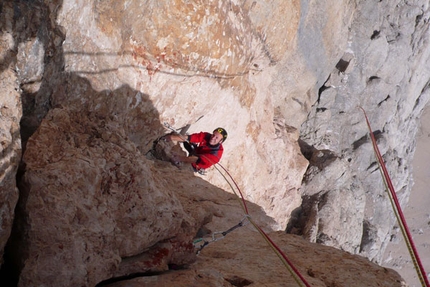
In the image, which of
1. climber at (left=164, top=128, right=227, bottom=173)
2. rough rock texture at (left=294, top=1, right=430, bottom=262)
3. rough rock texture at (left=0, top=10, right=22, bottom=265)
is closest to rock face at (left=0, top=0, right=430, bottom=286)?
rough rock texture at (left=0, top=10, right=22, bottom=265)

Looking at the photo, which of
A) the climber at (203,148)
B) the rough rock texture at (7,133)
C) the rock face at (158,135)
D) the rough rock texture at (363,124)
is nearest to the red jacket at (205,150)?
the climber at (203,148)

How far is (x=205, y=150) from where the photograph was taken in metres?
7.05

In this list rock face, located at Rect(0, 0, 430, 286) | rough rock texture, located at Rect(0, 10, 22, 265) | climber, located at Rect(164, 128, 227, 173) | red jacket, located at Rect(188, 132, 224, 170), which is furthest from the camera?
red jacket, located at Rect(188, 132, 224, 170)

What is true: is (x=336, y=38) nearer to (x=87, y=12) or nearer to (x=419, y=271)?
(x=87, y=12)

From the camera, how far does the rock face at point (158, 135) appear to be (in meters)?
2.95

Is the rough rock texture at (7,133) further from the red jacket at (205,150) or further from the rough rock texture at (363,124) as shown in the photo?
the rough rock texture at (363,124)

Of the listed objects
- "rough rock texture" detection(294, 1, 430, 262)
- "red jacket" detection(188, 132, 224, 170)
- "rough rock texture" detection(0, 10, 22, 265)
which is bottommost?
"rough rock texture" detection(0, 10, 22, 265)

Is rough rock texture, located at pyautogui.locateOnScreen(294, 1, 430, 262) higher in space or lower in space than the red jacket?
higher

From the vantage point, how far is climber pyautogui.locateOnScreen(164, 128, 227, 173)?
6855 millimetres

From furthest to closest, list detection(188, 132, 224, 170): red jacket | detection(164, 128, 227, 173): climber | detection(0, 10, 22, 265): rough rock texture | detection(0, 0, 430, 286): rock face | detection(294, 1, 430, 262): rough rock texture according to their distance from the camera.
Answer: detection(294, 1, 430, 262): rough rock texture, detection(188, 132, 224, 170): red jacket, detection(164, 128, 227, 173): climber, detection(0, 0, 430, 286): rock face, detection(0, 10, 22, 265): rough rock texture

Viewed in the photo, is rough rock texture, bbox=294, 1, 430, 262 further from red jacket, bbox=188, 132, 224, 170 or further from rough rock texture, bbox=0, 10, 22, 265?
rough rock texture, bbox=0, 10, 22, 265

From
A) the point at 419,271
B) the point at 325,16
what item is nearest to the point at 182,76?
the point at 419,271

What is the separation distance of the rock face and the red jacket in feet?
1.12

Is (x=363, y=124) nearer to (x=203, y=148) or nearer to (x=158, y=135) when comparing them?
(x=203, y=148)
